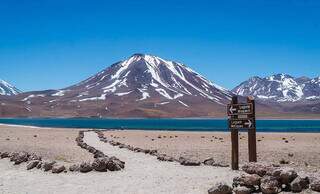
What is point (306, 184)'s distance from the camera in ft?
49.8

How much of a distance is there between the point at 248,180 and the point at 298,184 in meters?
1.44

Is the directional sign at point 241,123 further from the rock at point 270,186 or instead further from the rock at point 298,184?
the rock at point 270,186

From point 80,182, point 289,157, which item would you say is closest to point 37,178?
point 80,182

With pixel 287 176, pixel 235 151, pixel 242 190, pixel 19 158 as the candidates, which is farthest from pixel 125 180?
pixel 19 158

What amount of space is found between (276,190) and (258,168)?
141cm

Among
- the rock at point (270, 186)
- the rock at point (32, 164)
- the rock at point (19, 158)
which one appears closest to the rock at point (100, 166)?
the rock at point (32, 164)

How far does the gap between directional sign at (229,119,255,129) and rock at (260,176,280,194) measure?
20.5 ft

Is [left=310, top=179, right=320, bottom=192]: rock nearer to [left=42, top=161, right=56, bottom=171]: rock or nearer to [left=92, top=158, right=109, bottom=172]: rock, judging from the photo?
[left=92, top=158, right=109, bottom=172]: rock

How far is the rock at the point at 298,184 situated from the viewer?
14938 millimetres

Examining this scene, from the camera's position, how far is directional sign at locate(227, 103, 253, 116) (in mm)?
21547

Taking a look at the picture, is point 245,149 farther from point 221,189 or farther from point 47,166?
point 221,189

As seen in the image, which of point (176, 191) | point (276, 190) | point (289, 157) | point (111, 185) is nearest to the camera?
point (276, 190)

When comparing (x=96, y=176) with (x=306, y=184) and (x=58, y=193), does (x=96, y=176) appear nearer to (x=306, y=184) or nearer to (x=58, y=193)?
(x=58, y=193)

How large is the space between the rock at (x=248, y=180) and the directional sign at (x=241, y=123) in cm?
591
